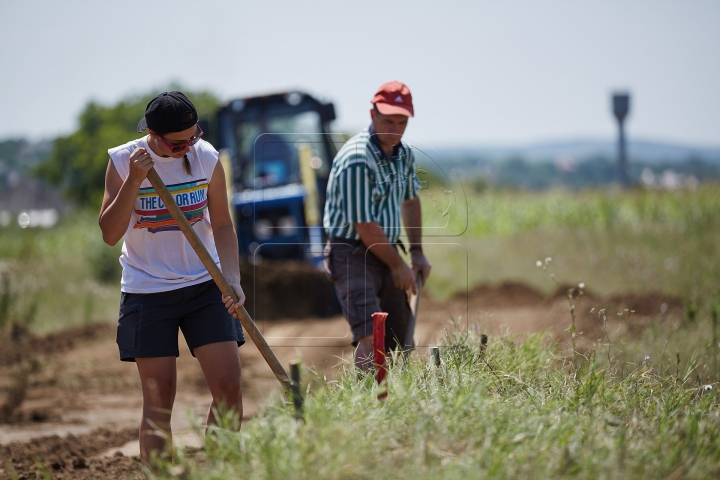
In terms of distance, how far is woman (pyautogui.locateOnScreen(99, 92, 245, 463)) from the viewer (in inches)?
137

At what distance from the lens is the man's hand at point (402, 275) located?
4477 millimetres

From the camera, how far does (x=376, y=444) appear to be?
2752mm

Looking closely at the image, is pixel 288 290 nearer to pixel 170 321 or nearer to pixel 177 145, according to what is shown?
pixel 170 321

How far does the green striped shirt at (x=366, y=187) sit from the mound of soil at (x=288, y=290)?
20.3 ft

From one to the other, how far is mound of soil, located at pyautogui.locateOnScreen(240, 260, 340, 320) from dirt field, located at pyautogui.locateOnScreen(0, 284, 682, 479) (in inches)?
9.5

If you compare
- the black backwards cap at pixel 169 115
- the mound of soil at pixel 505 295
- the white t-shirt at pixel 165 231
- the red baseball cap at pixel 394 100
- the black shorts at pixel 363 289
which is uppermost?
the red baseball cap at pixel 394 100

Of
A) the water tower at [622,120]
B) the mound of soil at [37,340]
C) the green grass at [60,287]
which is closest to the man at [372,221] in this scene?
the mound of soil at [37,340]

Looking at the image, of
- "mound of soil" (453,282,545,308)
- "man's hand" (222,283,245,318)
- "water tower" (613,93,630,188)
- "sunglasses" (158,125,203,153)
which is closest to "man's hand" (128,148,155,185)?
"sunglasses" (158,125,203,153)

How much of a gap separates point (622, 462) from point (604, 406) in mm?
771

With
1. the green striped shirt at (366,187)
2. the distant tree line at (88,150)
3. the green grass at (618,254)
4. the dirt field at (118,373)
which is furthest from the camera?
the distant tree line at (88,150)

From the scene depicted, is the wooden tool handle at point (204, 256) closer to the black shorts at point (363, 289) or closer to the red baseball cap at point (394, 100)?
the black shorts at point (363, 289)

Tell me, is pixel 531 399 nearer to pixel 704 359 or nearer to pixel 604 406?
pixel 604 406

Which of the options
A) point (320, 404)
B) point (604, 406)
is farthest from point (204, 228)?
point (604, 406)

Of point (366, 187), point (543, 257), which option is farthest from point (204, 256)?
point (543, 257)
